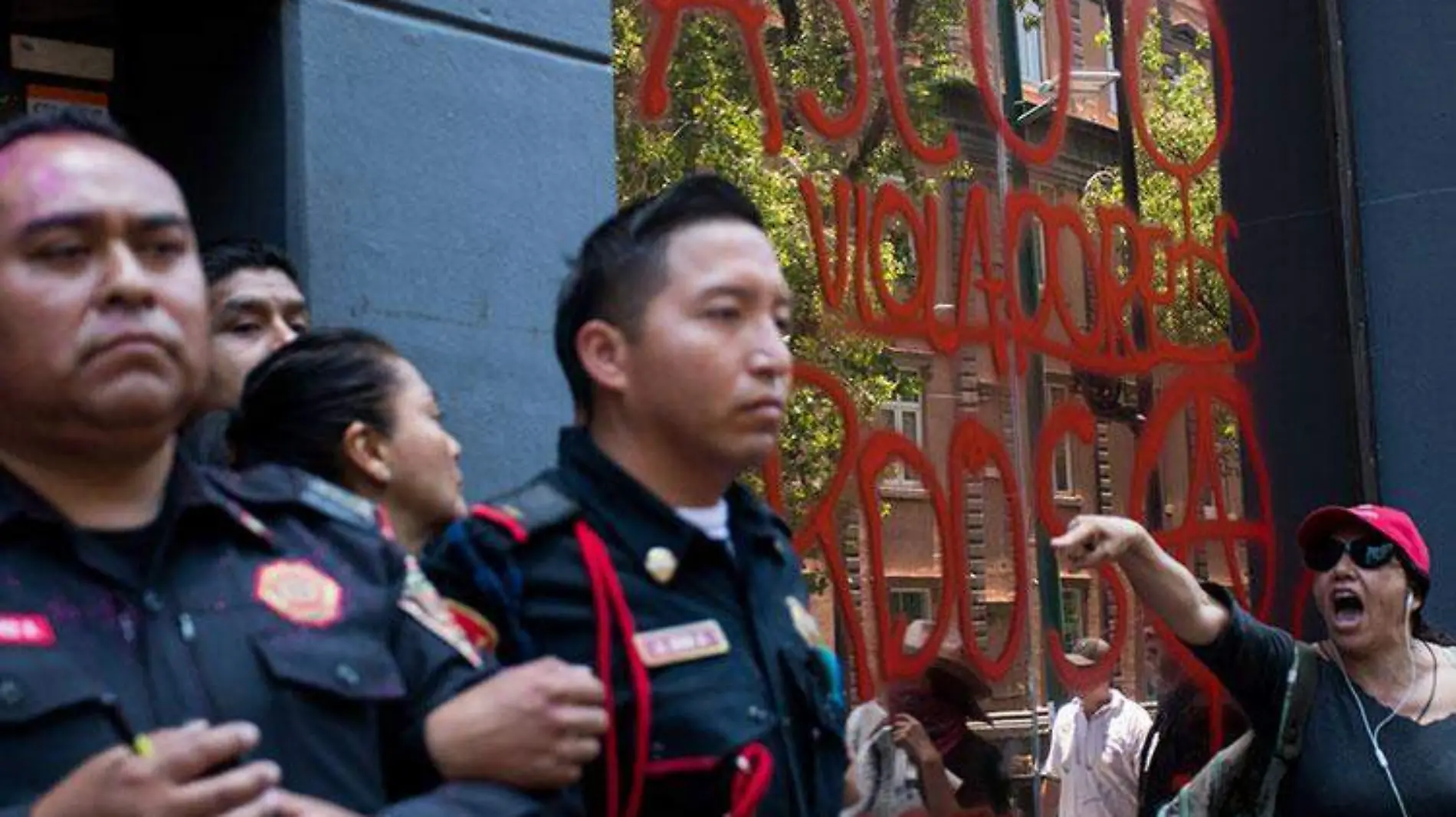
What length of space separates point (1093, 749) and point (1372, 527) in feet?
5.68

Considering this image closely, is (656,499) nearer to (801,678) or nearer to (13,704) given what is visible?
(801,678)

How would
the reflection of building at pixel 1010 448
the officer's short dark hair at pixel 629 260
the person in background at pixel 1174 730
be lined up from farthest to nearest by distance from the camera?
the person in background at pixel 1174 730, the reflection of building at pixel 1010 448, the officer's short dark hair at pixel 629 260

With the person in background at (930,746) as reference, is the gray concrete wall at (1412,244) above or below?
above

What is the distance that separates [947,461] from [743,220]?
354 centimetres

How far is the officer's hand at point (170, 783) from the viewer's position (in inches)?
77.9

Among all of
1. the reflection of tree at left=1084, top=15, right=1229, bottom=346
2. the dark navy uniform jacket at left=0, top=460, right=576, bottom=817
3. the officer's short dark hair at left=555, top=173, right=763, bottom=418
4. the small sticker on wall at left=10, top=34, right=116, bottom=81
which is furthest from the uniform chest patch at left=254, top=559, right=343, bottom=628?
the reflection of tree at left=1084, top=15, right=1229, bottom=346

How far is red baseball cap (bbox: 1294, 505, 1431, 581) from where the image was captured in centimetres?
539

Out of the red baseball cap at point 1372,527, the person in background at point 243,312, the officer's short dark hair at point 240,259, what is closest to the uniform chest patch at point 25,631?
the person in background at point 243,312

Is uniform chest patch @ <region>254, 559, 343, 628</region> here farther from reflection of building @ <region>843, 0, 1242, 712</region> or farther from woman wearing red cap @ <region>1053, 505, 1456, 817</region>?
reflection of building @ <region>843, 0, 1242, 712</region>

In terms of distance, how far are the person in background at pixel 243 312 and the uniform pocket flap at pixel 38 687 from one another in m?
1.51

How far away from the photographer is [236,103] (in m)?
4.62

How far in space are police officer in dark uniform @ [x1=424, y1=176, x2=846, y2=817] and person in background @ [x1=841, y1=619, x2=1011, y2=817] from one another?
295cm

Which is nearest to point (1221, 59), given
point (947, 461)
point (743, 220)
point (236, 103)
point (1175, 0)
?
point (1175, 0)

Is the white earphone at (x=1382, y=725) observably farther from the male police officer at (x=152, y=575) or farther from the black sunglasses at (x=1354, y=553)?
the male police officer at (x=152, y=575)
